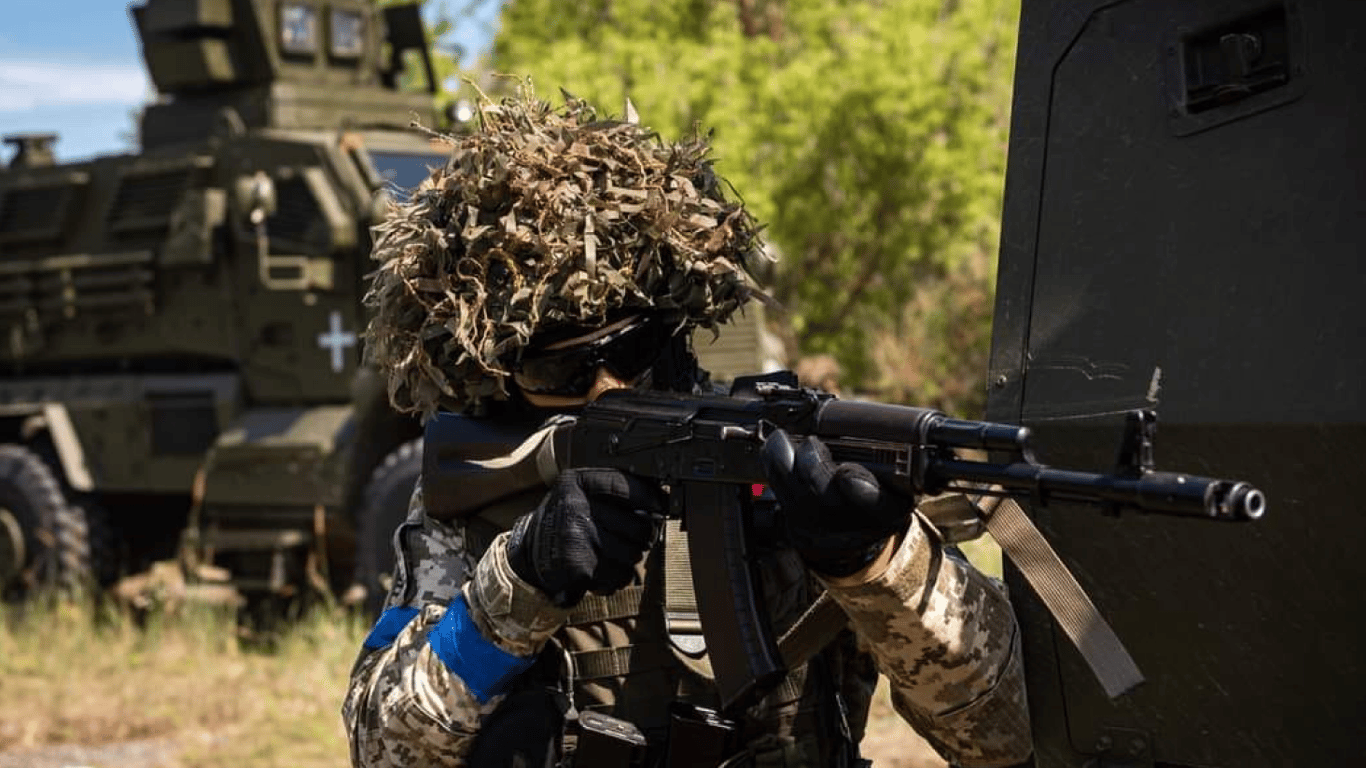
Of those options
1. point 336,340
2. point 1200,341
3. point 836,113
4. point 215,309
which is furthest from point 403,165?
point 1200,341

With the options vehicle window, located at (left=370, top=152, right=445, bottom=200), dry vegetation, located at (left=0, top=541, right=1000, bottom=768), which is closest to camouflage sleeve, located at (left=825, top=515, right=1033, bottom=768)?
dry vegetation, located at (left=0, top=541, right=1000, bottom=768)

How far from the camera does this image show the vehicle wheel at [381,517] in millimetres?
8117

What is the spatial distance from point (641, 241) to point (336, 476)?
5.97m

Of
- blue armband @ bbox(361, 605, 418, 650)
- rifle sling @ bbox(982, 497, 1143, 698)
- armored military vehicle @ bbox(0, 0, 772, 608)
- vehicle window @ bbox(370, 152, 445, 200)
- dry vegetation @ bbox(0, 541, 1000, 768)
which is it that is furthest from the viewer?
vehicle window @ bbox(370, 152, 445, 200)

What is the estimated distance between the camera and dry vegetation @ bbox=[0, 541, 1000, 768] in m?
6.78

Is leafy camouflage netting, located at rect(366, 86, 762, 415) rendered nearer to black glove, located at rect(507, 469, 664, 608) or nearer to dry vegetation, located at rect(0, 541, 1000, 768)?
black glove, located at rect(507, 469, 664, 608)

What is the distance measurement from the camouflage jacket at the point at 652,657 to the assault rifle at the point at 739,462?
5.0 inches

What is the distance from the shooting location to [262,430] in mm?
8820

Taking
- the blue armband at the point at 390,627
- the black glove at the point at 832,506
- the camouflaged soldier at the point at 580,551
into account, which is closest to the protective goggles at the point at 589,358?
the camouflaged soldier at the point at 580,551

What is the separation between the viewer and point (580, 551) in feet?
7.85

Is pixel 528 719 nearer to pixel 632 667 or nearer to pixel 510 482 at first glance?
pixel 632 667

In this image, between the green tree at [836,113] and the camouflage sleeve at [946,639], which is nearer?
the camouflage sleeve at [946,639]

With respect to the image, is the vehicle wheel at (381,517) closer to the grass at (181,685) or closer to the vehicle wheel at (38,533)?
the grass at (181,685)

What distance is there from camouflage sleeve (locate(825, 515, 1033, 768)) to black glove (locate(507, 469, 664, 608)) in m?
0.30
